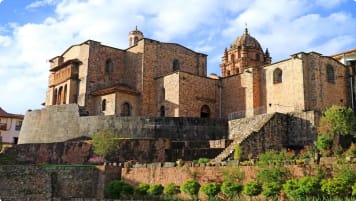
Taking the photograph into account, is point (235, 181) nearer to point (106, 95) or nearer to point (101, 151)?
point (101, 151)

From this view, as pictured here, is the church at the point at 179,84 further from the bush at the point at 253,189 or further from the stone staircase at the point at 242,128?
the bush at the point at 253,189

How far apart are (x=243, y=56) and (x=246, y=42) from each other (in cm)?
257

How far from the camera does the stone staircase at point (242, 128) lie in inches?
885

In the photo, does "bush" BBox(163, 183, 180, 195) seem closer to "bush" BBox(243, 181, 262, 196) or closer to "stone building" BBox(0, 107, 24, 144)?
"bush" BBox(243, 181, 262, 196)

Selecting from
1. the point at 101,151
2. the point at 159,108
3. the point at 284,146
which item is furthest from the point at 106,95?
the point at 284,146

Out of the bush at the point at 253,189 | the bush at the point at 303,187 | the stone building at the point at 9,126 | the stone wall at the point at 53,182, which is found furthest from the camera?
the stone building at the point at 9,126

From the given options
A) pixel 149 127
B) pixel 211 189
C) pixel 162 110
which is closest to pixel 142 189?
pixel 211 189

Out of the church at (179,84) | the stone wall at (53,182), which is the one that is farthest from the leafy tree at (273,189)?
the church at (179,84)

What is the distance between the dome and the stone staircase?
20699 mm

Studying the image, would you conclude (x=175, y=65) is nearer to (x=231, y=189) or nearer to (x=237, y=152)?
(x=237, y=152)

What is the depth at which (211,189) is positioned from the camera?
1593cm

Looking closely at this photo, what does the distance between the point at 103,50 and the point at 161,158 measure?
16.9 meters

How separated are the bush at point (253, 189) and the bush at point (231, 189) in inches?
22.2

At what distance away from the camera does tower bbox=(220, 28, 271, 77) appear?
46625 mm
